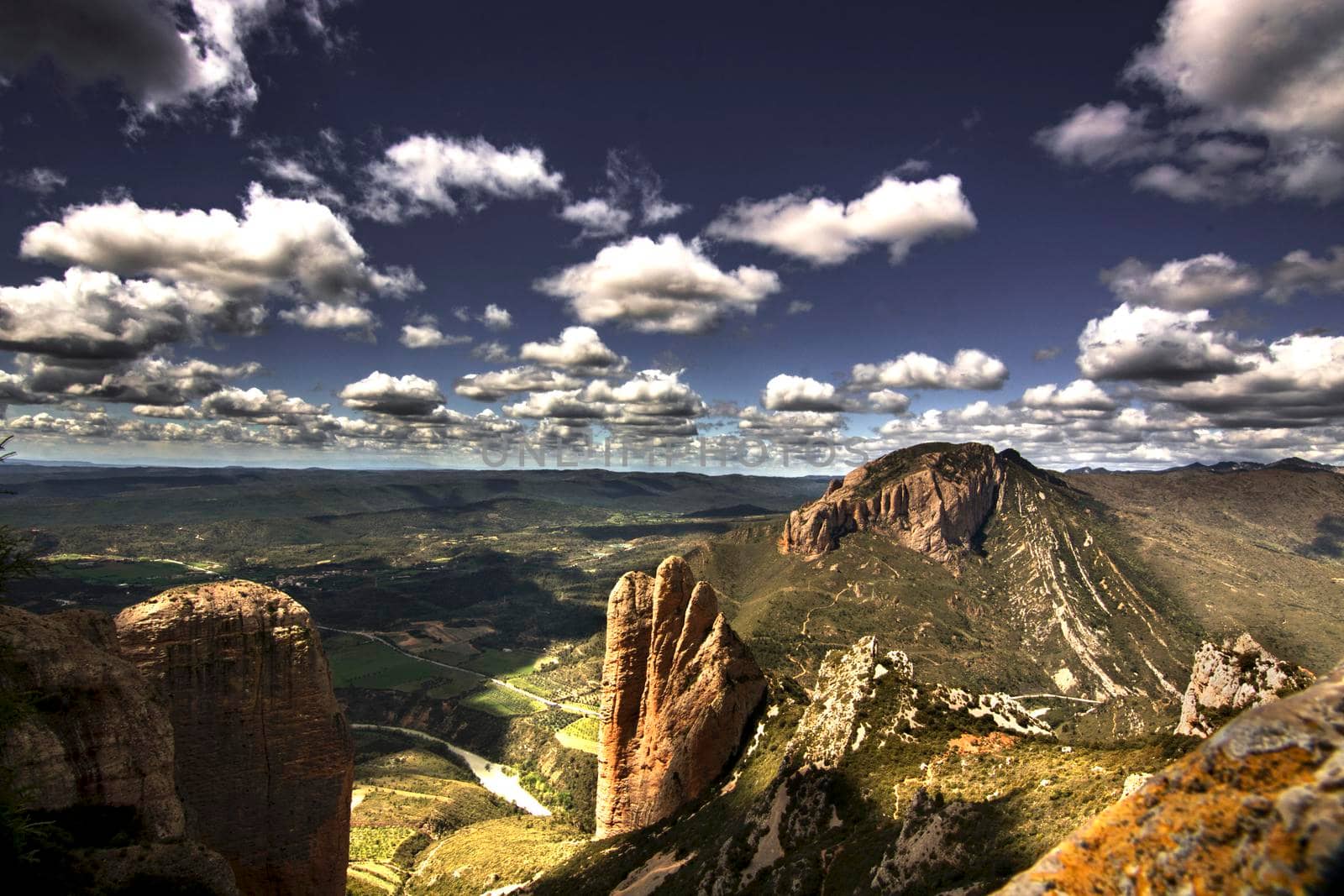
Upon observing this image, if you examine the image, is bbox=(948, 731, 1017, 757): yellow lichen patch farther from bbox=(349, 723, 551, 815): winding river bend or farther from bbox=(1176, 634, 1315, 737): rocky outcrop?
bbox=(349, 723, 551, 815): winding river bend

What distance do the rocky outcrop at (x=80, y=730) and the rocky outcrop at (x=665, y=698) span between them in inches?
1425

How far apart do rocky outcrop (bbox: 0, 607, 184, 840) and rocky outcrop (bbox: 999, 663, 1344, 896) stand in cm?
3212

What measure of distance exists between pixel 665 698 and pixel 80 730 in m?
43.5

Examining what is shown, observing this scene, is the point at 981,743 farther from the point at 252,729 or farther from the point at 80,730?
the point at 252,729

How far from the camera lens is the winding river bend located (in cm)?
14880

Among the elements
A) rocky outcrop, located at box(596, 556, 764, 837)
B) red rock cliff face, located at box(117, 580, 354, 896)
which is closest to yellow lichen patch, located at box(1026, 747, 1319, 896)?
red rock cliff face, located at box(117, 580, 354, 896)

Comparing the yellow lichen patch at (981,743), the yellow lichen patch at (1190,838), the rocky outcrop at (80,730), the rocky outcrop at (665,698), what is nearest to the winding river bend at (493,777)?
the rocky outcrop at (665,698)

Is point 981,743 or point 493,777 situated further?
point 493,777

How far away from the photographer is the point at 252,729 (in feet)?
131

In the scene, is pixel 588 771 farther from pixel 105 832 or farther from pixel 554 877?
pixel 105 832

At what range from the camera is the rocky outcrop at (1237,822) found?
600 cm

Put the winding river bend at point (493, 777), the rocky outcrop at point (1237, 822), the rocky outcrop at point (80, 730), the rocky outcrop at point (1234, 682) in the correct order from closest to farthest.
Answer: the rocky outcrop at point (1237, 822) < the rocky outcrop at point (80, 730) < the rocky outcrop at point (1234, 682) < the winding river bend at point (493, 777)

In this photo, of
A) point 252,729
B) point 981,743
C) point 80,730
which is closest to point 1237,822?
point 80,730

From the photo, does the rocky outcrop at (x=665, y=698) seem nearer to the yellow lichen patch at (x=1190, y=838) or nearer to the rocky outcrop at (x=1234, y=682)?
the rocky outcrop at (x=1234, y=682)
